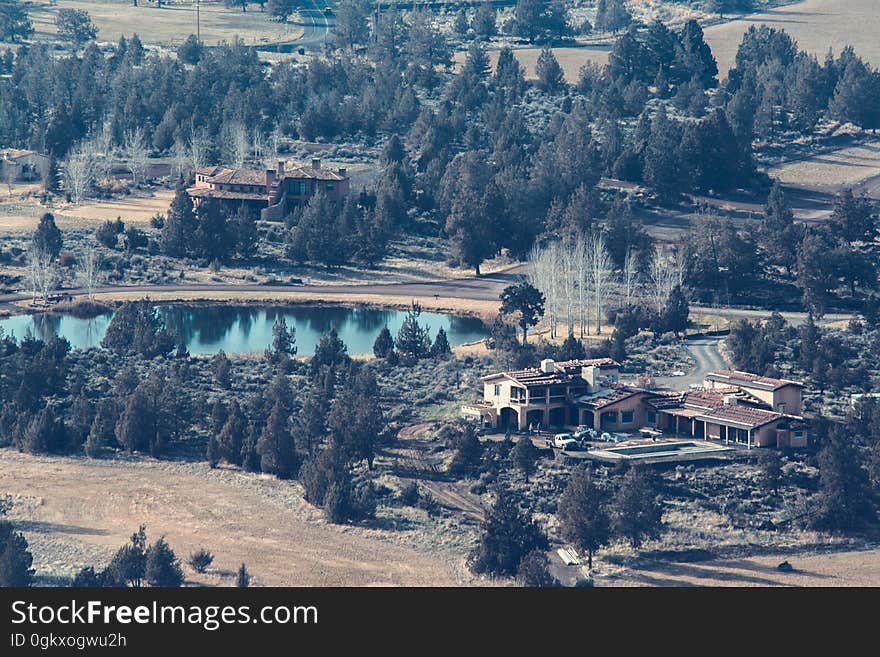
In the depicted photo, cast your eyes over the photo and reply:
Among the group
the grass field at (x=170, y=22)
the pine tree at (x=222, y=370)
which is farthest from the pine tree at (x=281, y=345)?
the grass field at (x=170, y=22)

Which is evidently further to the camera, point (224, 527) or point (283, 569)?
point (224, 527)

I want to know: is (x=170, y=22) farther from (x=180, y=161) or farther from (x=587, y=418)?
(x=587, y=418)

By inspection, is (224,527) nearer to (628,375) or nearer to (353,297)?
(628,375)

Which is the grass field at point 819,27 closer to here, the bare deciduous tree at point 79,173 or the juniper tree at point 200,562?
the bare deciduous tree at point 79,173

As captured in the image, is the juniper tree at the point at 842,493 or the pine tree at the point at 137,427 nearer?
the juniper tree at the point at 842,493

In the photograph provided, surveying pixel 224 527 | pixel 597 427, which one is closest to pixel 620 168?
pixel 597 427

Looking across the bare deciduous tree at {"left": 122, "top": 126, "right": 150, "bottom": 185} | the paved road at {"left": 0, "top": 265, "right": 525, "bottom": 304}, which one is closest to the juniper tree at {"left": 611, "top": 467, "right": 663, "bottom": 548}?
the paved road at {"left": 0, "top": 265, "right": 525, "bottom": 304}
